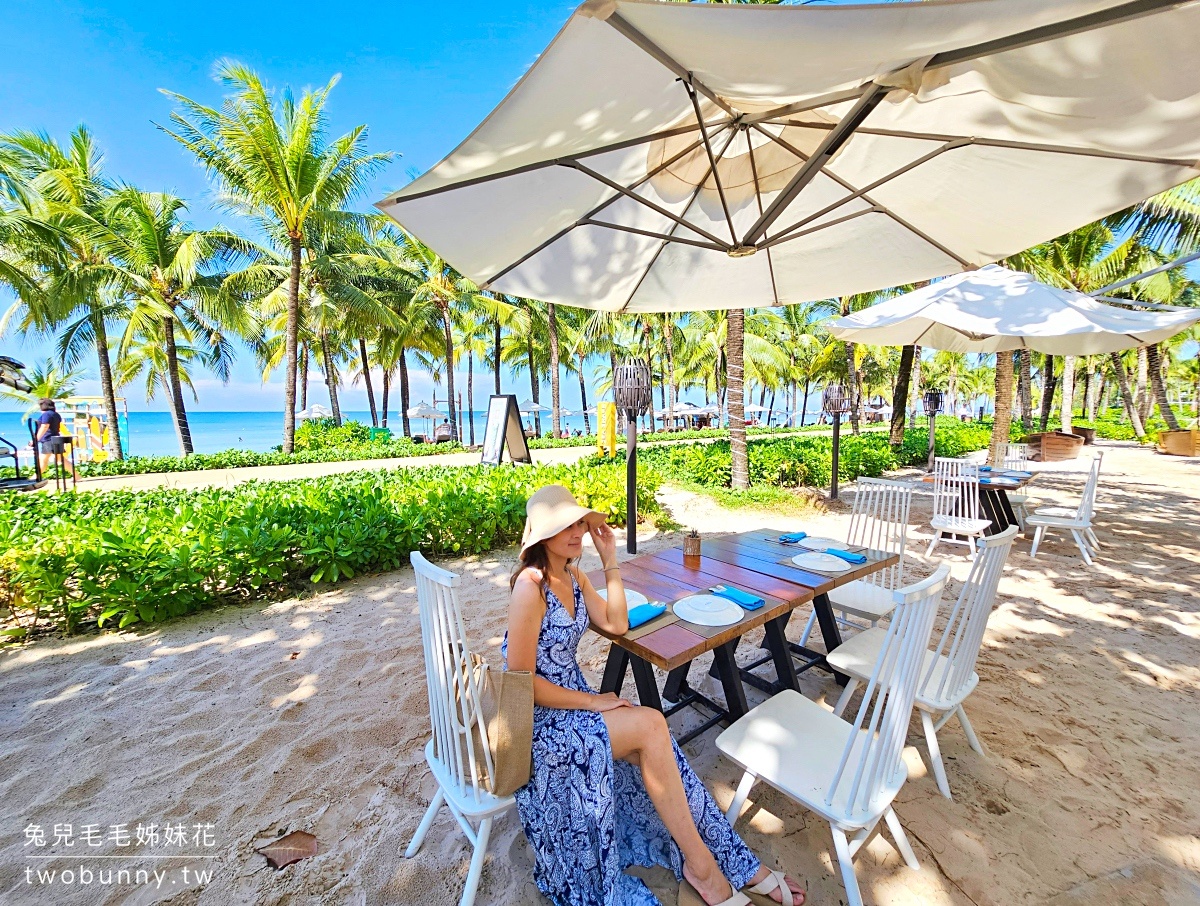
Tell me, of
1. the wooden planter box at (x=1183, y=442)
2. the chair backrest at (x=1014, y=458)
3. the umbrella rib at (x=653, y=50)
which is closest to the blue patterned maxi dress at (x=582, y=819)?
the umbrella rib at (x=653, y=50)

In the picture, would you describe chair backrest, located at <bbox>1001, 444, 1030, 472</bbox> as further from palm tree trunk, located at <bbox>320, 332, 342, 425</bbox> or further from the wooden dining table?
palm tree trunk, located at <bbox>320, 332, 342, 425</bbox>

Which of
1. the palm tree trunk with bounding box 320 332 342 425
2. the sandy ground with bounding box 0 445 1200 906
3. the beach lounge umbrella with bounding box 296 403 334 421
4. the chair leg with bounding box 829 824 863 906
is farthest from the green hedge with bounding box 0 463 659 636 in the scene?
the beach lounge umbrella with bounding box 296 403 334 421

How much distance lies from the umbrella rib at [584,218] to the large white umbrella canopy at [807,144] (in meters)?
0.02

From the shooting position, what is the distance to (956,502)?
18.5 feet

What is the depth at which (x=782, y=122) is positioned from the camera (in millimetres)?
2605

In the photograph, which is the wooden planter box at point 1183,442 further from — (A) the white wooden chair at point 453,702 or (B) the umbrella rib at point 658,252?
(A) the white wooden chair at point 453,702

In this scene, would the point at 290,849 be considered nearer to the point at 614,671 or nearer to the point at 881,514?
the point at 614,671

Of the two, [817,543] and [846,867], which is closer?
[846,867]

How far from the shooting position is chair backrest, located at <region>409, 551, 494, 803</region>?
5.22ft

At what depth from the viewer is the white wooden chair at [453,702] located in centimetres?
160

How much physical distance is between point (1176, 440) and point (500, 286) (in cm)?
2029

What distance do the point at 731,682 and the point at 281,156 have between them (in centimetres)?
1538

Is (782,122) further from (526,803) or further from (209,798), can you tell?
(209,798)

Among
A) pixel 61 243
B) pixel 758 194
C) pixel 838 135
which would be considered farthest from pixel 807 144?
pixel 61 243
